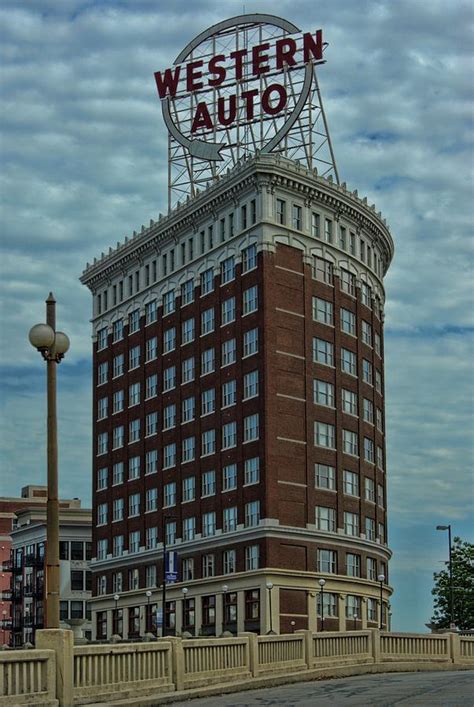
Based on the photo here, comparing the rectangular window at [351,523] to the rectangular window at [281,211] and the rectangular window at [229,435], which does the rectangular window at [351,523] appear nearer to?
the rectangular window at [229,435]

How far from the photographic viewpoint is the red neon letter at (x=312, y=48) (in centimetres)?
9775

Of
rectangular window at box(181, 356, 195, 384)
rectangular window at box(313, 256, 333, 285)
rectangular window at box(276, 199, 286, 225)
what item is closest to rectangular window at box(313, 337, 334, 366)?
rectangular window at box(313, 256, 333, 285)

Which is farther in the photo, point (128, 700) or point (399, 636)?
point (399, 636)

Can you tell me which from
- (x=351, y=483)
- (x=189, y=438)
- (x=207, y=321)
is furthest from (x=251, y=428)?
(x=207, y=321)

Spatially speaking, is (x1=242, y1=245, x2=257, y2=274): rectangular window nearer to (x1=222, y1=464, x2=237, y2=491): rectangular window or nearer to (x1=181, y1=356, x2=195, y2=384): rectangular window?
(x1=181, y1=356, x2=195, y2=384): rectangular window

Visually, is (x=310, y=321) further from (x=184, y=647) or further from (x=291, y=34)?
(x=184, y=647)

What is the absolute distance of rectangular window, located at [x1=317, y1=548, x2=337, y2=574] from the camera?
91625mm

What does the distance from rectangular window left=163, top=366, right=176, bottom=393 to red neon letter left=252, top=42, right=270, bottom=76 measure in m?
25.8

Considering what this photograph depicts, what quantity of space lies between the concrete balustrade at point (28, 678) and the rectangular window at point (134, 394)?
284ft

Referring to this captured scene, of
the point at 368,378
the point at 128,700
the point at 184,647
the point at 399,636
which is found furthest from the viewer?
the point at 368,378

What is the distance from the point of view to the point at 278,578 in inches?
3469

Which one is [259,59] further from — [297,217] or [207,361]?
[207,361]

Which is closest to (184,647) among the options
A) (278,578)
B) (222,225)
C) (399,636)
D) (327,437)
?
→ (399,636)

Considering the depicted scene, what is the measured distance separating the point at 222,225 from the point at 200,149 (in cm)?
753
